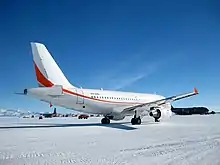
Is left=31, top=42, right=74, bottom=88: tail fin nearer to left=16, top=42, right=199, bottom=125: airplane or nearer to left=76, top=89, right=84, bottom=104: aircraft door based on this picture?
left=16, top=42, right=199, bottom=125: airplane

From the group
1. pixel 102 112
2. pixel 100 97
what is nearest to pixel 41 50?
pixel 100 97

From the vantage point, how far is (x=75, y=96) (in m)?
19.8

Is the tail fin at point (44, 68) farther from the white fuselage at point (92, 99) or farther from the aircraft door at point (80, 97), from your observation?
the aircraft door at point (80, 97)

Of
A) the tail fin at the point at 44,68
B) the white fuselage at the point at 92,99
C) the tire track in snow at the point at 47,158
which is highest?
the tail fin at the point at 44,68

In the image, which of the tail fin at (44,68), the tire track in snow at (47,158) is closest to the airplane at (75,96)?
the tail fin at (44,68)

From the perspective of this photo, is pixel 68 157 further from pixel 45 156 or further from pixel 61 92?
pixel 61 92

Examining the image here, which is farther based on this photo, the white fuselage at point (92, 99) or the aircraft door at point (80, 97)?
the aircraft door at point (80, 97)

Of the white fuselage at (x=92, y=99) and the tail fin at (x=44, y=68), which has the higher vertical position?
the tail fin at (x=44, y=68)

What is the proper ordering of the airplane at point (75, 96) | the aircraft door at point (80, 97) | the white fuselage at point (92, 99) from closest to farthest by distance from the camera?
1. the airplane at point (75, 96)
2. the white fuselage at point (92, 99)
3. the aircraft door at point (80, 97)

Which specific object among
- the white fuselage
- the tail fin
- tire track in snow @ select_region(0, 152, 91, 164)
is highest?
Answer: the tail fin

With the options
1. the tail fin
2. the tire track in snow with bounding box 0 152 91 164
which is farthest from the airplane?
the tire track in snow with bounding box 0 152 91 164

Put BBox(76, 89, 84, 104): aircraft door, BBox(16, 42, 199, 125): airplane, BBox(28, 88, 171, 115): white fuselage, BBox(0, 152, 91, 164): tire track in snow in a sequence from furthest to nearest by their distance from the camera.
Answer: BBox(76, 89, 84, 104): aircraft door → BBox(28, 88, 171, 115): white fuselage → BBox(16, 42, 199, 125): airplane → BBox(0, 152, 91, 164): tire track in snow

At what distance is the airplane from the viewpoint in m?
18.6

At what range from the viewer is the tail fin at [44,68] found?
18.6 m
